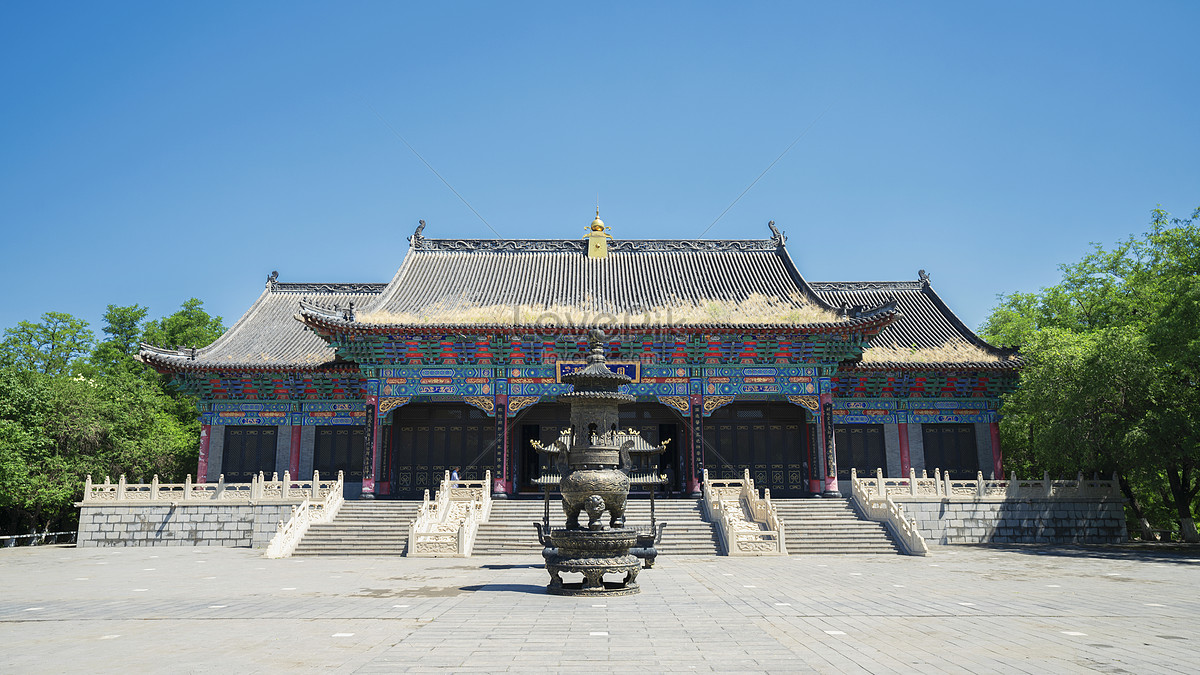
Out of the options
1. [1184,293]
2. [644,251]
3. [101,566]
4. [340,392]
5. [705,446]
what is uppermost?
[644,251]

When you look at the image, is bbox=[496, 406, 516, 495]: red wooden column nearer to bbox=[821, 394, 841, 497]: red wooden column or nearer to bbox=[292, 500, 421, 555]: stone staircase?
bbox=[292, 500, 421, 555]: stone staircase

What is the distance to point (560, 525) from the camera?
1891 centimetres

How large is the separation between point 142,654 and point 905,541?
1642cm

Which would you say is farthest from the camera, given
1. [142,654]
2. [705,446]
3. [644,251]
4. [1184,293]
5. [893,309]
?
[644,251]

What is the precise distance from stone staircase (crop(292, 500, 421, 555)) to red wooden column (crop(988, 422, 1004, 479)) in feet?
62.2

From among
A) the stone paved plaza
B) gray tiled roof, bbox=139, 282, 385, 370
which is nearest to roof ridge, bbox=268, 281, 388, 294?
gray tiled roof, bbox=139, 282, 385, 370

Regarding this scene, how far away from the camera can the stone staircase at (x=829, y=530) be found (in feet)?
59.8

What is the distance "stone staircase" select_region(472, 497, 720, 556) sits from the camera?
59.4 ft

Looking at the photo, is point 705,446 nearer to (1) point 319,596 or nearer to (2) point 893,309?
(2) point 893,309

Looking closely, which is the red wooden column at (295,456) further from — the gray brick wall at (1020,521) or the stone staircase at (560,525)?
the gray brick wall at (1020,521)

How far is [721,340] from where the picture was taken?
23.7m

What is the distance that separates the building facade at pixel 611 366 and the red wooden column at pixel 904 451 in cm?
7

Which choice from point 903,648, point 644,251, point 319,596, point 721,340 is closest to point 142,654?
point 319,596

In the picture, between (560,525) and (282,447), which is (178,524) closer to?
(282,447)
